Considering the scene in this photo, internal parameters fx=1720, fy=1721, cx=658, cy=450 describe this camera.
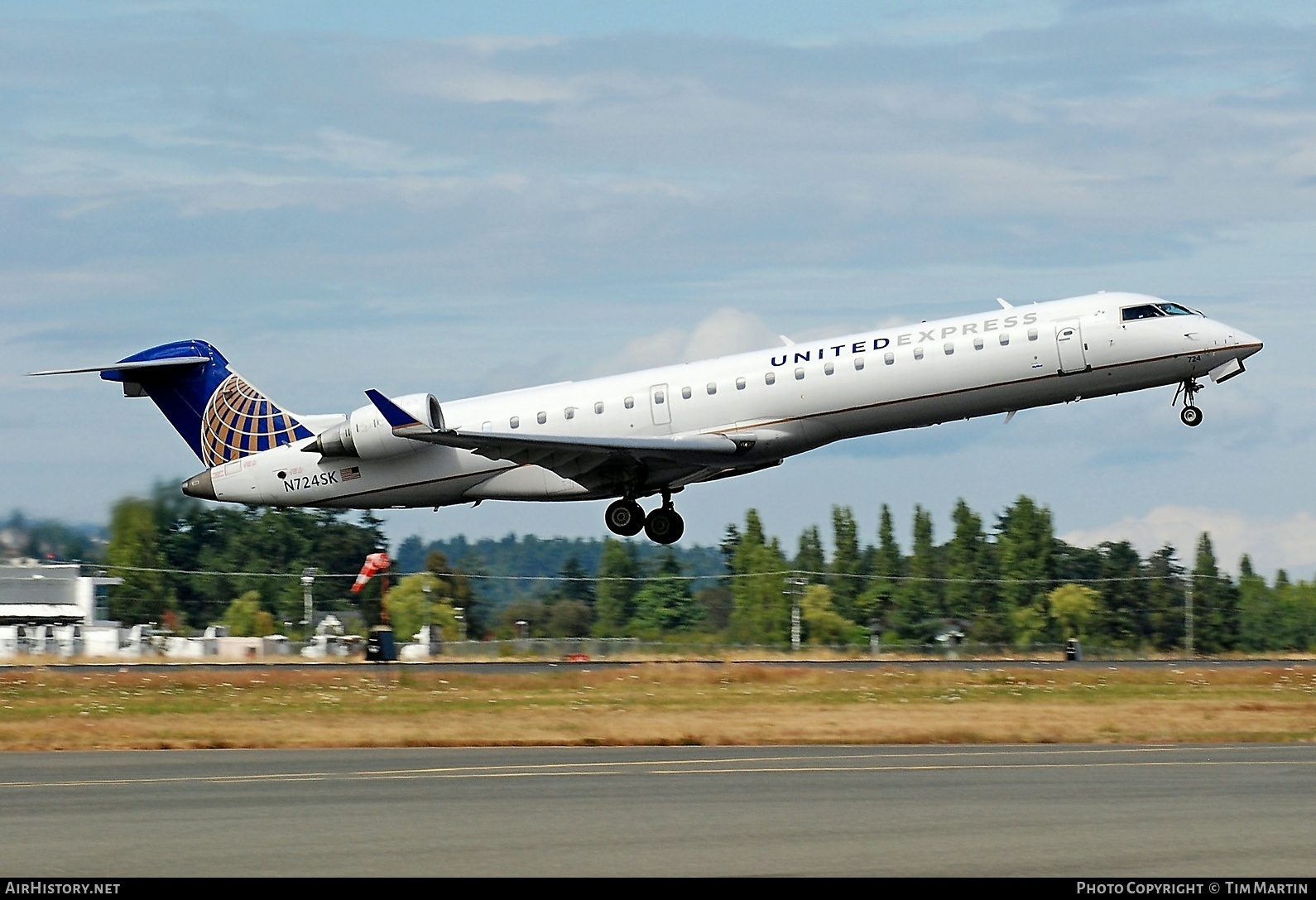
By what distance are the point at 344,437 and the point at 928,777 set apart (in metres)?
18.6

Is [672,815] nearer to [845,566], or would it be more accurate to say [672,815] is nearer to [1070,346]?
[1070,346]

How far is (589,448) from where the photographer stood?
30.4m

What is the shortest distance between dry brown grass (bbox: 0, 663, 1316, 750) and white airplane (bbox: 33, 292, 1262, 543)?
3978 millimetres

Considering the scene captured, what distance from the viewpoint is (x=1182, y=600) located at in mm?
100562

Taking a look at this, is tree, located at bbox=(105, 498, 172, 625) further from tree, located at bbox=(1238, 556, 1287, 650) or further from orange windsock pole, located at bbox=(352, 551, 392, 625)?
tree, located at bbox=(1238, 556, 1287, 650)

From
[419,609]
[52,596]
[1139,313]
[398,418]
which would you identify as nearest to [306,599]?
[419,609]

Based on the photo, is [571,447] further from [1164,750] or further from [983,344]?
[1164,750]

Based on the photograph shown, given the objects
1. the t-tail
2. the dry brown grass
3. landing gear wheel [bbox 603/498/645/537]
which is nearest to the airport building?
the dry brown grass

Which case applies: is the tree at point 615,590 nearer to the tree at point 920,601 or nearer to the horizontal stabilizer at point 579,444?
the tree at point 920,601

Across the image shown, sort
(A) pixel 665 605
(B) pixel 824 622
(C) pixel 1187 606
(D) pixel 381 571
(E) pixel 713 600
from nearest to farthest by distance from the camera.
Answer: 1. (D) pixel 381 571
2. (B) pixel 824 622
3. (A) pixel 665 605
4. (C) pixel 1187 606
5. (E) pixel 713 600

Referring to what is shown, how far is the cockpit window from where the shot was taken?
2903 cm

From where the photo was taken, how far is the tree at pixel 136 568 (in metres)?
45.0

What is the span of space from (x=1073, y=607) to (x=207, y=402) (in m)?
71.3
